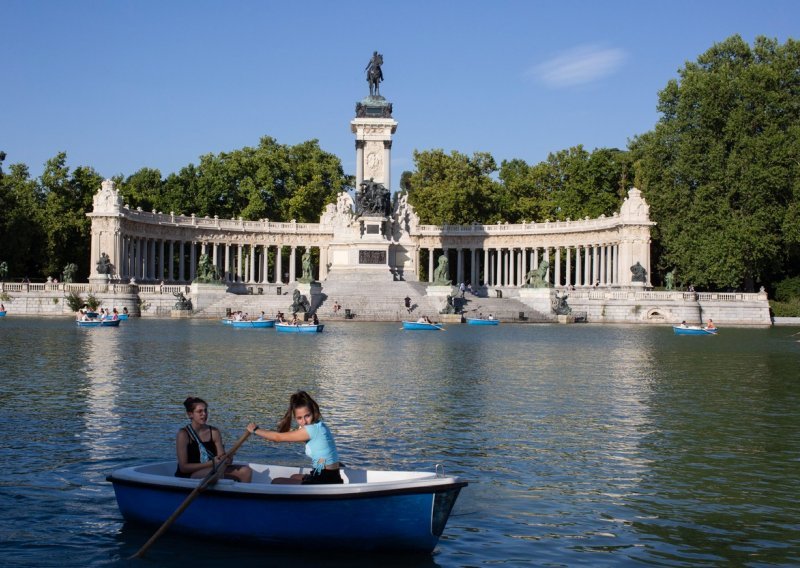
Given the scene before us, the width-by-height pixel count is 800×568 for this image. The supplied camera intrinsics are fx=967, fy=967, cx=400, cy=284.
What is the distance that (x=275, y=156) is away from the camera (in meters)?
110

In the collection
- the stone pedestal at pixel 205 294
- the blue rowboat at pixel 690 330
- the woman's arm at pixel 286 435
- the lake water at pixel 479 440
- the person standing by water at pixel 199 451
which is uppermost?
the stone pedestal at pixel 205 294

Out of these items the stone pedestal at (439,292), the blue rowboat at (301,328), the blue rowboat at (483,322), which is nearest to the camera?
the blue rowboat at (301,328)

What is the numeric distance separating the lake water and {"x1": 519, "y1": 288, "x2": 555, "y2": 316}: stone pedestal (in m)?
35.2

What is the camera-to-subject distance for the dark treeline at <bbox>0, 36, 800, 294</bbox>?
245ft

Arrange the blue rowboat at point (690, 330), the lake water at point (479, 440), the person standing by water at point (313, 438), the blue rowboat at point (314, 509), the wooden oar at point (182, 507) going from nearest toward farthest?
the blue rowboat at point (314, 509) → the wooden oar at point (182, 507) → the lake water at point (479, 440) → the person standing by water at point (313, 438) → the blue rowboat at point (690, 330)

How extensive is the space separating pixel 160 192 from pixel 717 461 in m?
96.9

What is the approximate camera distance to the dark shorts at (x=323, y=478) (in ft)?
39.1

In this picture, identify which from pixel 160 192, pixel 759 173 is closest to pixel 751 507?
pixel 759 173

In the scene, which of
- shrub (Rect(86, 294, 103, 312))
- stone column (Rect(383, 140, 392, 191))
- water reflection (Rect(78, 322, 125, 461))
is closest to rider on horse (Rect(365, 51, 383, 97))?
stone column (Rect(383, 140, 392, 191))

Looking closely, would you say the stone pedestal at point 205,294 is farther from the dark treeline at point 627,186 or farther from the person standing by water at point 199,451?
the person standing by water at point 199,451

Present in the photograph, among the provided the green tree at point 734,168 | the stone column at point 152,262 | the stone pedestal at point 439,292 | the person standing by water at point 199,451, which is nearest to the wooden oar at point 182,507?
the person standing by water at point 199,451

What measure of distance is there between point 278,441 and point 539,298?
64130mm

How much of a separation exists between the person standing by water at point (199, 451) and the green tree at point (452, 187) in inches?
3712

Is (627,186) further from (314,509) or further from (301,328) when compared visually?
(314,509)
